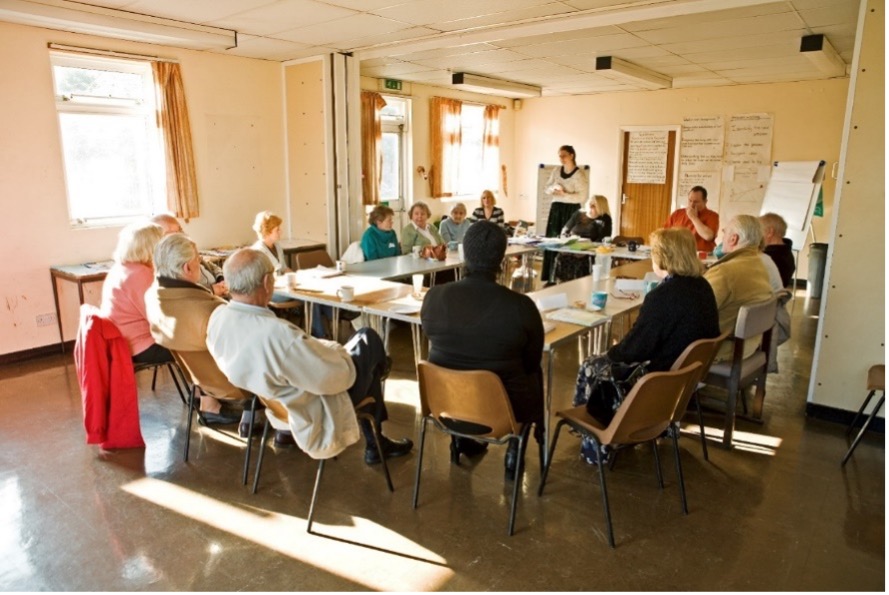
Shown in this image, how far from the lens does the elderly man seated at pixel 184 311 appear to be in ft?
9.88

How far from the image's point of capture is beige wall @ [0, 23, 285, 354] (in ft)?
15.8

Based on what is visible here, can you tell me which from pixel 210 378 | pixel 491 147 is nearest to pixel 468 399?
pixel 210 378

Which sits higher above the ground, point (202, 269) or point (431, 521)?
point (202, 269)

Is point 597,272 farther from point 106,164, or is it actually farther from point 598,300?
point 106,164

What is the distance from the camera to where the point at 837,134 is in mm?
7840

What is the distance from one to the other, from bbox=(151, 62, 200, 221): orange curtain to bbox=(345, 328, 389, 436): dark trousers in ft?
12.2

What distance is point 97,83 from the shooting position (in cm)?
537

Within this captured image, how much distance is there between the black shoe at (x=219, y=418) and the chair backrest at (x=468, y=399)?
164cm

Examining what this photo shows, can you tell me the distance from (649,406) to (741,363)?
1.17 metres

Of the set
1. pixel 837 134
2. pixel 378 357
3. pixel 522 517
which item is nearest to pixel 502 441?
pixel 522 517

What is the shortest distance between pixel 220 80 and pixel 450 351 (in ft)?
15.4

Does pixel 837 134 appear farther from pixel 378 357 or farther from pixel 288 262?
pixel 378 357

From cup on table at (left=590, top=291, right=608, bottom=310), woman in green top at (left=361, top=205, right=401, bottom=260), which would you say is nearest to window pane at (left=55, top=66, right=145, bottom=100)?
woman in green top at (left=361, top=205, right=401, bottom=260)

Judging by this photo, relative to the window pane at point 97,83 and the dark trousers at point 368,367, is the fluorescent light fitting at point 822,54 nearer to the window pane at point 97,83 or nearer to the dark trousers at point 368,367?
the dark trousers at point 368,367
